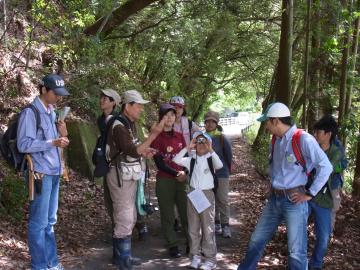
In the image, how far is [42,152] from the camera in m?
5.12

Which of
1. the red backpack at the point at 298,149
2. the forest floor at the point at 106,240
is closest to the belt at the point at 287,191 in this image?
the red backpack at the point at 298,149

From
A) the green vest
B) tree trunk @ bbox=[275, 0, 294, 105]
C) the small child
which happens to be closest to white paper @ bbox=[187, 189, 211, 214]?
the small child

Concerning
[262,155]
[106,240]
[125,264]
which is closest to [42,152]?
[125,264]

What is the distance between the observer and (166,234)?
6.58 meters

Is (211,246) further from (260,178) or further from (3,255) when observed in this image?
(260,178)

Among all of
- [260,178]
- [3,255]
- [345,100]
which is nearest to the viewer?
[3,255]

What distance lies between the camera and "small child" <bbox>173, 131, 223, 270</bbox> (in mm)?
6113

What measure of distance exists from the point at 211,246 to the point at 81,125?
5.90m

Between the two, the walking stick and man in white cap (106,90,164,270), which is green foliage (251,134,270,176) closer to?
man in white cap (106,90,164,270)

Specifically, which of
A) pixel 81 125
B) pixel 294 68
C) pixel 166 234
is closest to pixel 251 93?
pixel 294 68

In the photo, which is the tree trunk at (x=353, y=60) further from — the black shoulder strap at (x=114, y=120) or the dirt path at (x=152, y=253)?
the black shoulder strap at (x=114, y=120)

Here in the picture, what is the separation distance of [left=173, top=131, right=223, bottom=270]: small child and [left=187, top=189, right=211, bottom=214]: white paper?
6 centimetres

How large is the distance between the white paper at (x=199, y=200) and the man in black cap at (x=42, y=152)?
174 centimetres

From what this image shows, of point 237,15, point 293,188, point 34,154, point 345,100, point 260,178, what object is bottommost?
point 260,178
